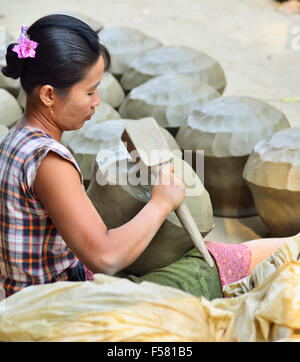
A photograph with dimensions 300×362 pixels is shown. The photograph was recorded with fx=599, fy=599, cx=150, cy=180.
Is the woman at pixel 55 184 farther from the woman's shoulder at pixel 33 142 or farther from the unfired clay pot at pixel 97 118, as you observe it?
the unfired clay pot at pixel 97 118

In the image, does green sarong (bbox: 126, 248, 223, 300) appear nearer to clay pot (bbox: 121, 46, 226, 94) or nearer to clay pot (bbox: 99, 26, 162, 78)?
clay pot (bbox: 121, 46, 226, 94)

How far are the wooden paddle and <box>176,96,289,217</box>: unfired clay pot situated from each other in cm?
105

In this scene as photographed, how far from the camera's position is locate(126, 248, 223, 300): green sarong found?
1.77 meters

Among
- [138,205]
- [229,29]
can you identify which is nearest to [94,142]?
[138,205]

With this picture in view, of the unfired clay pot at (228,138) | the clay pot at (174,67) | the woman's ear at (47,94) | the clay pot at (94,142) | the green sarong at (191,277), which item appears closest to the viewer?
the woman's ear at (47,94)

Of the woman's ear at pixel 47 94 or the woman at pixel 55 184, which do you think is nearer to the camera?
the woman at pixel 55 184

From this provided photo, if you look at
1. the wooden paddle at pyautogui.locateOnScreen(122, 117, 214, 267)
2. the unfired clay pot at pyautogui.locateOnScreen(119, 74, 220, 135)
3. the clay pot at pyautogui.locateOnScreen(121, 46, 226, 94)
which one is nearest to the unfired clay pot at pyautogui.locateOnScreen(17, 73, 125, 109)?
the clay pot at pyautogui.locateOnScreen(121, 46, 226, 94)

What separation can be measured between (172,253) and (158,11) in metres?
6.10

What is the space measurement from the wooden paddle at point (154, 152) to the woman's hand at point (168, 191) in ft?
0.11

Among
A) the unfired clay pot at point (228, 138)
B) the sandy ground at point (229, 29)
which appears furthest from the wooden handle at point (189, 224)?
the sandy ground at point (229, 29)

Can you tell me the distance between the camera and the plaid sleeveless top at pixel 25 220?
1592mm

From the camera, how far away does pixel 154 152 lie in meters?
1.81
